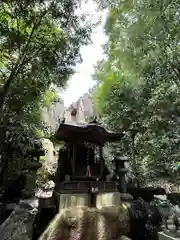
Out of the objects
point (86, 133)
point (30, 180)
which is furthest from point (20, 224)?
point (86, 133)

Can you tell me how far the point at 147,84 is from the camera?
30.7ft

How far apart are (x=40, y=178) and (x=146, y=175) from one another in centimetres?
575

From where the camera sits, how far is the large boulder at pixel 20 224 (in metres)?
4.79

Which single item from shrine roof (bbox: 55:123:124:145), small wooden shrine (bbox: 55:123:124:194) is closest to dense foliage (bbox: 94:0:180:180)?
small wooden shrine (bbox: 55:123:124:194)

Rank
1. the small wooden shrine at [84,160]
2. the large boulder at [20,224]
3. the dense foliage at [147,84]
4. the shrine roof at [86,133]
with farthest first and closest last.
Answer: the dense foliage at [147,84]
the shrine roof at [86,133]
the small wooden shrine at [84,160]
the large boulder at [20,224]

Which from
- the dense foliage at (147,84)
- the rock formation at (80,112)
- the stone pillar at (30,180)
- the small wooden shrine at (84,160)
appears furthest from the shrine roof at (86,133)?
the dense foliage at (147,84)

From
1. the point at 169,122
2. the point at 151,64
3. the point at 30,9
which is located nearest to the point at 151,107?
the point at 169,122

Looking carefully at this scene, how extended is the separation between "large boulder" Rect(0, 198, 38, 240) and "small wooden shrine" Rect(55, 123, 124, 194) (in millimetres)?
1138

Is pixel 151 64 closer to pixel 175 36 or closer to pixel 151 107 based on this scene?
pixel 175 36

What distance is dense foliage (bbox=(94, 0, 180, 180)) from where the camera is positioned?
7.75 meters

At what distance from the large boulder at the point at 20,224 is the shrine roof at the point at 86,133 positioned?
263cm

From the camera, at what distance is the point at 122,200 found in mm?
6883

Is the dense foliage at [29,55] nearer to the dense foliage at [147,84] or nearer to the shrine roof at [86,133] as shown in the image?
the shrine roof at [86,133]

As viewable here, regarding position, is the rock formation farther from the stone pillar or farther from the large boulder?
the large boulder
